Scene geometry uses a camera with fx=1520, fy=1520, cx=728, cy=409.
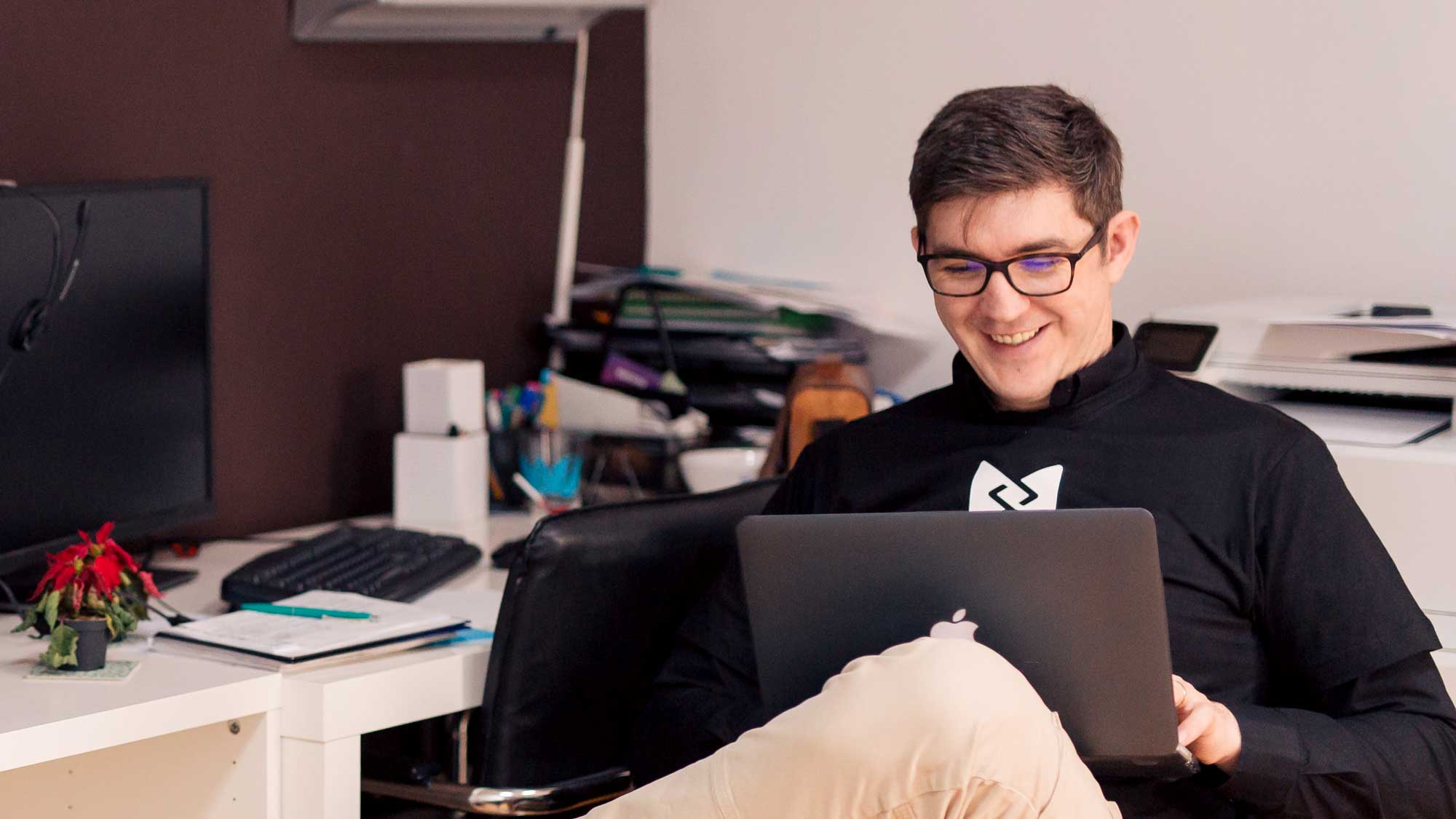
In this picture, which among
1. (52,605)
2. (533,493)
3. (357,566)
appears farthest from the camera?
(533,493)

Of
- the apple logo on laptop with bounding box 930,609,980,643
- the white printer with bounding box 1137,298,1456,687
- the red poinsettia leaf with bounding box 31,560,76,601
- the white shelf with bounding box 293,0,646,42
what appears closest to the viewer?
the apple logo on laptop with bounding box 930,609,980,643

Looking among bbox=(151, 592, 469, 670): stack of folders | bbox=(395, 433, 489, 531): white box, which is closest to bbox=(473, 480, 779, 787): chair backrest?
bbox=(151, 592, 469, 670): stack of folders

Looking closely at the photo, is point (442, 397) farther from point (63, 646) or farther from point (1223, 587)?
point (1223, 587)

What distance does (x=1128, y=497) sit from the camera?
1.42 metres

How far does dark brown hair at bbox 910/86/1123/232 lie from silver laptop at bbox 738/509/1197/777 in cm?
37

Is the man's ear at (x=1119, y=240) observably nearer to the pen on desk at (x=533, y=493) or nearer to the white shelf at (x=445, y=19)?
the pen on desk at (x=533, y=493)

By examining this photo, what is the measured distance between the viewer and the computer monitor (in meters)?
1.73

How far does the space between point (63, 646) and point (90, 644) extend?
24 millimetres

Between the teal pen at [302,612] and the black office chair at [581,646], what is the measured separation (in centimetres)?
18

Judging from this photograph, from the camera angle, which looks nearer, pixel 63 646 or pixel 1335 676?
pixel 1335 676

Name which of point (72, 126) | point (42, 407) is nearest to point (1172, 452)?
point (42, 407)

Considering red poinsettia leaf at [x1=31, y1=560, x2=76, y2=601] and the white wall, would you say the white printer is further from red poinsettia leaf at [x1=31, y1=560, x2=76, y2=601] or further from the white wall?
red poinsettia leaf at [x1=31, y1=560, x2=76, y2=601]

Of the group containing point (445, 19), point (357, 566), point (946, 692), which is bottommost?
point (357, 566)

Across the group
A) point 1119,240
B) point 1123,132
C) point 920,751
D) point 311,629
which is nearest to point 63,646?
point 311,629
